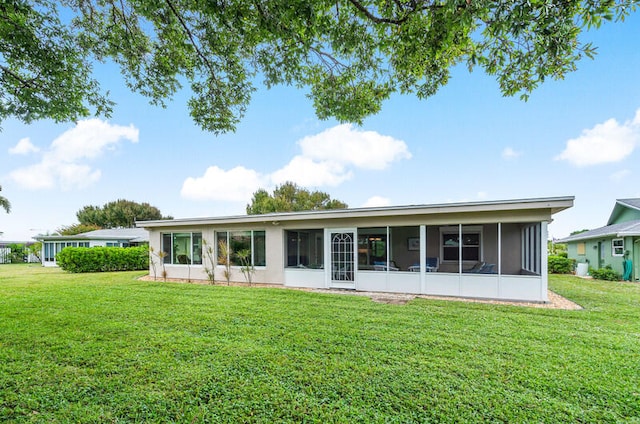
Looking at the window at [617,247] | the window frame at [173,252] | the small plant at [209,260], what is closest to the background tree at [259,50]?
the small plant at [209,260]

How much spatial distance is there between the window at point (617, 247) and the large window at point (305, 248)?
1298 cm

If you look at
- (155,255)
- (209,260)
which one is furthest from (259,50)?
(155,255)

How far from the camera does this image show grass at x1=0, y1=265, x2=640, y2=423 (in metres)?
2.94

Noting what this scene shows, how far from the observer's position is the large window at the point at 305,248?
11180 millimetres

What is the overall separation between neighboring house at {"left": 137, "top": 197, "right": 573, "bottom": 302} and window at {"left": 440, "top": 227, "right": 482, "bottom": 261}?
0.03 metres

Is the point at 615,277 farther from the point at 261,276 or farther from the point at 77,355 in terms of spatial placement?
the point at 77,355

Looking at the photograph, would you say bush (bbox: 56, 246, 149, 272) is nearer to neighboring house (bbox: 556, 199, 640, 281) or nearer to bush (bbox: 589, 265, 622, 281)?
bush (bbox: 589, 265, 622, 281)

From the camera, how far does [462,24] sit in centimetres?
328

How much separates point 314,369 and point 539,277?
683 centimetres

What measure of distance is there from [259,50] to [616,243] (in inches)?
660

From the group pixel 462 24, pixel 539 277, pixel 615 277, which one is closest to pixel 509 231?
pixel 539 277

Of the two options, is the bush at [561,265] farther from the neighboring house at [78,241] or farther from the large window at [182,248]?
the neighboring house at [78,241]

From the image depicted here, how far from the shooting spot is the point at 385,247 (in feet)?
33.6

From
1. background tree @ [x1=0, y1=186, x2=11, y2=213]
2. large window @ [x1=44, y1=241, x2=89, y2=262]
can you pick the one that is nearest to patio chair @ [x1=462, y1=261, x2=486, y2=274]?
large window @ [x1=44, y1=241, x2=89, y2=262]
